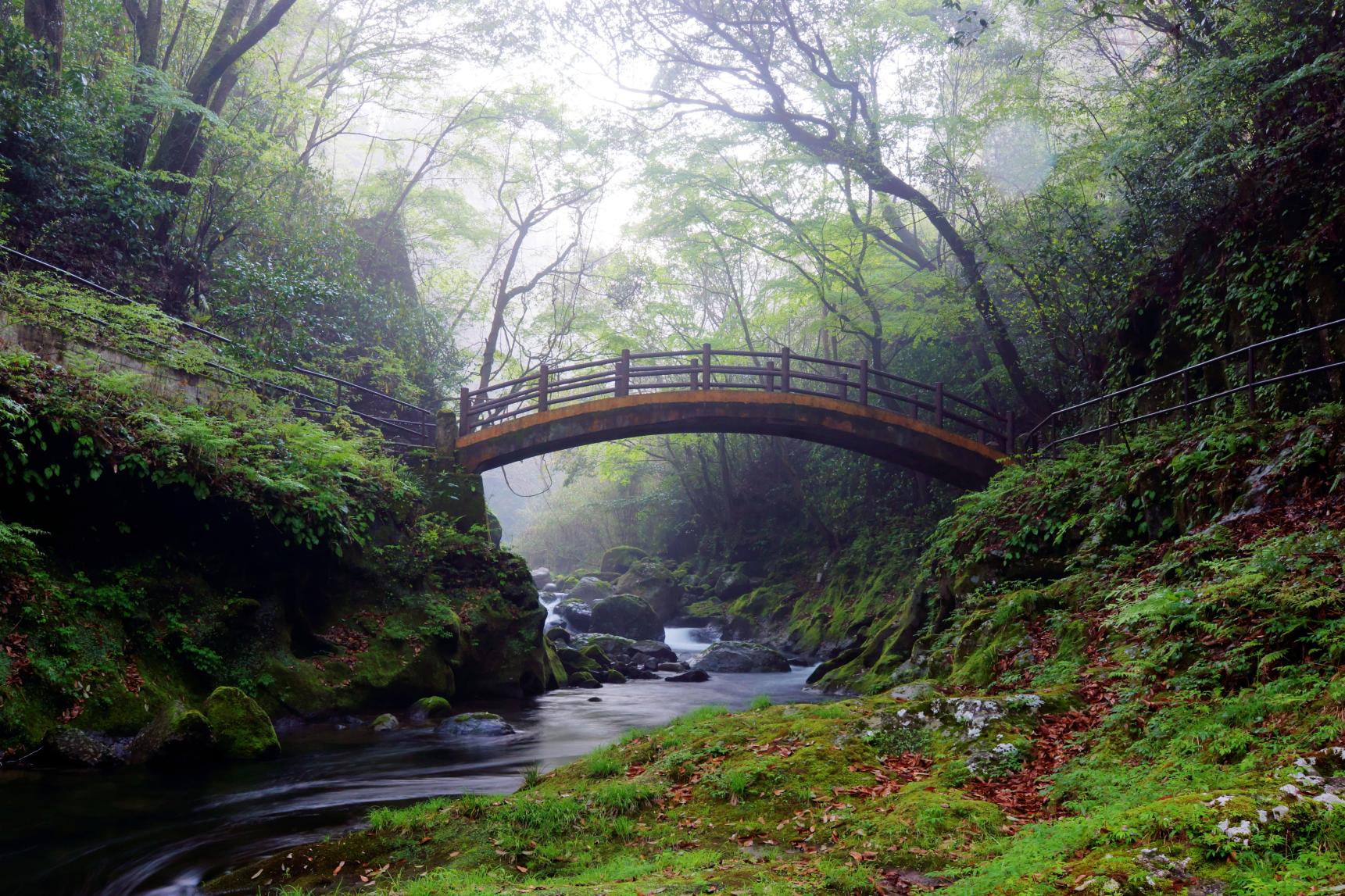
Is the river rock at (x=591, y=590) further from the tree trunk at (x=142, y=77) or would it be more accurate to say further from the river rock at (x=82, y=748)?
the river rock at (x=82, y=748)

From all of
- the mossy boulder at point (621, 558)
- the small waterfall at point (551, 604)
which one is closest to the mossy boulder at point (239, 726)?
the small waterfall at point (551, 604)

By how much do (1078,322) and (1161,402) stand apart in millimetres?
3455

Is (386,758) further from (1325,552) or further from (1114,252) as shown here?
(1114,252)

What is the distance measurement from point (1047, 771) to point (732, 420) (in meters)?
12.4

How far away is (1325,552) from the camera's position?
518 cm

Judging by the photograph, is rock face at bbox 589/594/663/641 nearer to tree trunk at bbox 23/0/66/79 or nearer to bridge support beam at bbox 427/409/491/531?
bridge support beam at bbox 427/409/491/531

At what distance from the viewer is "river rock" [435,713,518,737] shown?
10.0 meters

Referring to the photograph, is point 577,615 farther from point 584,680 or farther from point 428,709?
point 428,709

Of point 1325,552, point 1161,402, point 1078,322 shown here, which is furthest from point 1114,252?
point 1325,552

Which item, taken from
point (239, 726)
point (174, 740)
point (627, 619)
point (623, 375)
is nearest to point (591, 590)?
point (627, 619)

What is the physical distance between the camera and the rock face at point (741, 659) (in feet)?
57.3

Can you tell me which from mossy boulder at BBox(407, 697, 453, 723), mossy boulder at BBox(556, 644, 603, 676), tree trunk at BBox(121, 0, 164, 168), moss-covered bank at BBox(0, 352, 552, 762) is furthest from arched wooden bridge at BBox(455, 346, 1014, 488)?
tree trunk at BBox(121, 0, 164, 168)

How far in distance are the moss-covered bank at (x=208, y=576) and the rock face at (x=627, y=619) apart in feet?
27.7

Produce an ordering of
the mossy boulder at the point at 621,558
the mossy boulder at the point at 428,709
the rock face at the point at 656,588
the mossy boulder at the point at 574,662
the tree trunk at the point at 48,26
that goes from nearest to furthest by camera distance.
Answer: the mossy boulder at the point at 428,709 < the tree trunk at the point at 48,26 < the mossy boulder at the point at 574,662 < the rock face at the point at 656,588 < the mossy boulder at the point at 621,558
